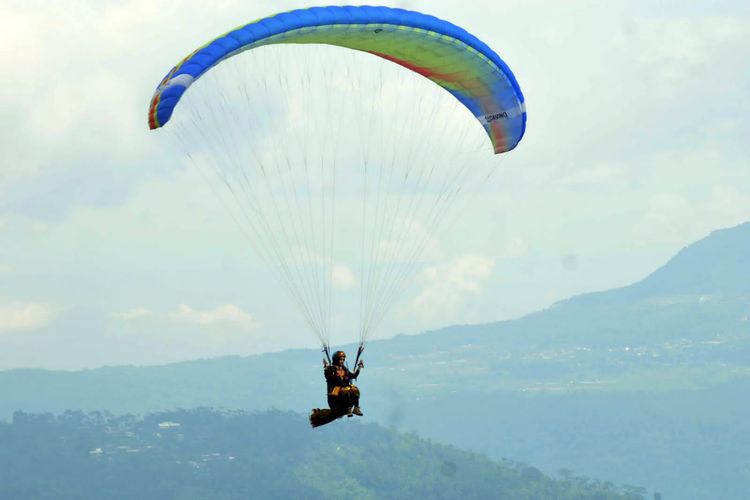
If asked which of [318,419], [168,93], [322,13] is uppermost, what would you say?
[322,13]

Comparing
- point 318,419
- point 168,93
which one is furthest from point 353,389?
point 168,93

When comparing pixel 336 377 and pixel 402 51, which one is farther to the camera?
pixel 402 51

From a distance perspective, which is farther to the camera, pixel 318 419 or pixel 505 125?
pixel 505 125

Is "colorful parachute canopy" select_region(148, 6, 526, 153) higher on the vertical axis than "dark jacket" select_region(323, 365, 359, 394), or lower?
higher

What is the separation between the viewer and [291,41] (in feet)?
131

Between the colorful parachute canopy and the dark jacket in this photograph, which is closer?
the colorful parachute canopy

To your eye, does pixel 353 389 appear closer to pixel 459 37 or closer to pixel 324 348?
pixel 324 348

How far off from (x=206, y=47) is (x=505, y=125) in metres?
13.8

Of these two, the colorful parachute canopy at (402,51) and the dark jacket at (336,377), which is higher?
the colorful parachute canopy at (402,51)

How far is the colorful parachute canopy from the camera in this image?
123 ft

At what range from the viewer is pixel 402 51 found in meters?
43.8

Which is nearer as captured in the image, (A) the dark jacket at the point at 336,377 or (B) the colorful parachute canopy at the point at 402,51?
(B) the colorful parachute canopy at the point at 402,51

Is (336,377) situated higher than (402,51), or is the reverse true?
(402,51)

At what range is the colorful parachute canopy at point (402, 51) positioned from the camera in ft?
123
